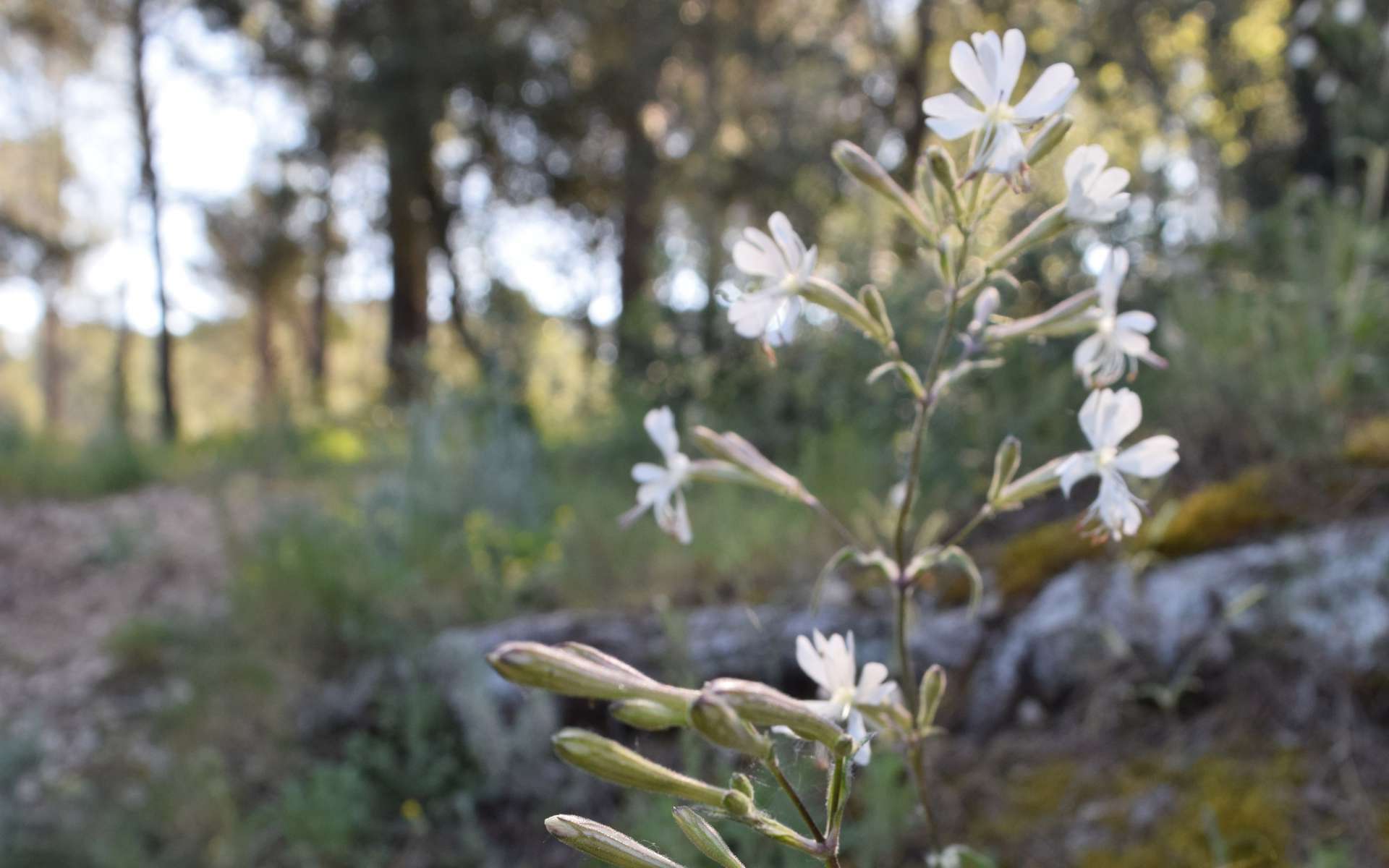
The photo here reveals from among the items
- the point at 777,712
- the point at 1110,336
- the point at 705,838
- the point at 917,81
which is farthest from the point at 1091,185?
the point at 917,81

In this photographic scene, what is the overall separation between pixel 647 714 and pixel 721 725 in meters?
0.07

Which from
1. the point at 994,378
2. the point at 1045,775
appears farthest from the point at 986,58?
the point at 994,378

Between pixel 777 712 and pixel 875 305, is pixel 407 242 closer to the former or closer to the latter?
pixel 875 305

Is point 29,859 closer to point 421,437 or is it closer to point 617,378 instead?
point 421,437

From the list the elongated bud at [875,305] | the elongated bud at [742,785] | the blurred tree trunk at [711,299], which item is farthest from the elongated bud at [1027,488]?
the blurred tree trunk at [711,299]

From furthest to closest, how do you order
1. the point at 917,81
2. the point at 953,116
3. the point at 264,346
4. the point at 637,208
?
the point at 264,346 → the point at 917,81 → the point at 637,208 → the point at 953,116

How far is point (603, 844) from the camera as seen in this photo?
0.75m

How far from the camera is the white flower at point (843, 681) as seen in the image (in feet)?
2.88

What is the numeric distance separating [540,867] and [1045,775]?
1223 millimetres

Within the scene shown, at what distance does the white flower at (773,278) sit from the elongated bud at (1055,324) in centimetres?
21

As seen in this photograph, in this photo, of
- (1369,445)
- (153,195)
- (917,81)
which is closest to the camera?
(1369,445)

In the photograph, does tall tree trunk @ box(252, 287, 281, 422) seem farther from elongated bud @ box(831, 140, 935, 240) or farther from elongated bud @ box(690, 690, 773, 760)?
elongated bud @ box(690, 690, 773, 760)

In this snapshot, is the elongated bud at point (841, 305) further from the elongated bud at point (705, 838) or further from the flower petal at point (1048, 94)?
the elongated bud at point (705, 838)

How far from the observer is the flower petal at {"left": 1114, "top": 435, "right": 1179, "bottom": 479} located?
2.97 ft
